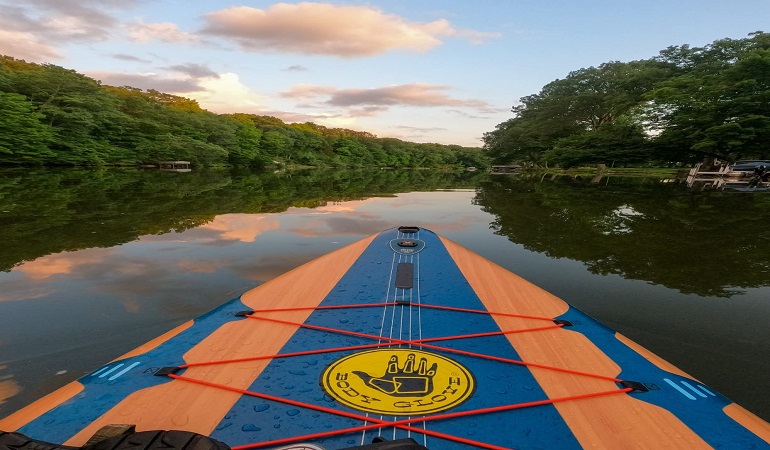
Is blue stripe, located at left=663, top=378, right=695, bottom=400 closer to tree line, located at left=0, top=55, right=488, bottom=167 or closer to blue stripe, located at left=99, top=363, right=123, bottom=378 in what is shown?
blue stripe, located at left=99, top=363, right=123, bottom=378

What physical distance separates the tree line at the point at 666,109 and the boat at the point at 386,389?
25.5 m

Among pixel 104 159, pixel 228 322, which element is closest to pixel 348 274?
pixel 228 322

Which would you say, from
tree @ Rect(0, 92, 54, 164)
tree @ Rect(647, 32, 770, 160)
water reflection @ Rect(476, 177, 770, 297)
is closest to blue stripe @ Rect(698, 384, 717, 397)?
water reflection @ Rect(476, 177, 770, 297)

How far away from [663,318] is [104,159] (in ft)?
122

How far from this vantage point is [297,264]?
5.39m

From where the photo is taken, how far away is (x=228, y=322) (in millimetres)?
2832

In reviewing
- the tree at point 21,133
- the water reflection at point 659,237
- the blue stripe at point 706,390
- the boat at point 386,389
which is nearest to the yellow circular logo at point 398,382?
the boat at point 386,389

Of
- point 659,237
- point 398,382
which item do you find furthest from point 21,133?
point 659,237

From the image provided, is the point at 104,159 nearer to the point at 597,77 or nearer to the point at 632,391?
the point at 632,391

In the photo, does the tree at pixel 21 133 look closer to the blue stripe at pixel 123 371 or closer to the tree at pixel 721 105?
the blue stripe at pixel 123 371

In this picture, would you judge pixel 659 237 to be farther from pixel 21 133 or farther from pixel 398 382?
pixel 21 133

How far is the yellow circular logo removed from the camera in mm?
1871

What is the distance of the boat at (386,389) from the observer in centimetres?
166

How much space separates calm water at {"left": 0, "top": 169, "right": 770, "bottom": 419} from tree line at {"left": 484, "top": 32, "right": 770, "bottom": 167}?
50.4ft
